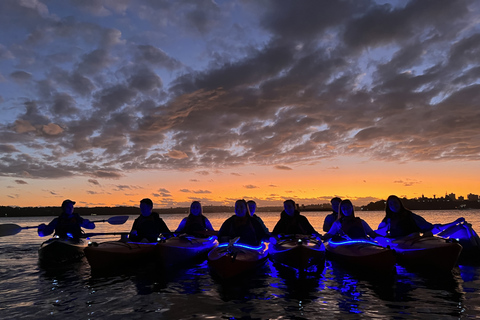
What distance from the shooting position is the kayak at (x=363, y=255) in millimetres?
9562

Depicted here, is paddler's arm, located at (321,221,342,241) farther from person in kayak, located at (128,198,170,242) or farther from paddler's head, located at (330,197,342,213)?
person in kayak, located at (128,198,170,242)

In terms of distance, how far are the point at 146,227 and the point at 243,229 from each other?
438cm

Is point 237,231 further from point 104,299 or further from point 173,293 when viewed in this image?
point 104,299

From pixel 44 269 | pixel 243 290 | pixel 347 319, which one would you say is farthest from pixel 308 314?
pixel 44 269

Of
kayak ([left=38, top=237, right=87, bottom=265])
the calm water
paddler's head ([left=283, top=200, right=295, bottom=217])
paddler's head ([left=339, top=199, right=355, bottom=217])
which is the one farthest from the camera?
kayak ([left=38, top=237, right=87, bottom=265])

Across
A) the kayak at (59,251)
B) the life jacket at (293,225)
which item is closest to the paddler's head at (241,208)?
the life jacket at (293,225)

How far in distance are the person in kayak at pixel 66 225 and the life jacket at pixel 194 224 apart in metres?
4.24

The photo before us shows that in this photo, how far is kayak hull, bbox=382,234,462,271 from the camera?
382 inches

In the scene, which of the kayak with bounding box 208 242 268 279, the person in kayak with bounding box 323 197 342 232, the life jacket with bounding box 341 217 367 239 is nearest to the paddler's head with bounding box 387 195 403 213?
the life jacket with bounding box 341 217 367 239

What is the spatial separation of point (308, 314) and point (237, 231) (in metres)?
4.95

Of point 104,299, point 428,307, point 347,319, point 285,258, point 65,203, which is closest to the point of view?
point 347,319

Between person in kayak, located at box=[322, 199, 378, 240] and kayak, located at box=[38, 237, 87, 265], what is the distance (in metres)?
11.0

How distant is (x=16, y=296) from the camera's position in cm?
862

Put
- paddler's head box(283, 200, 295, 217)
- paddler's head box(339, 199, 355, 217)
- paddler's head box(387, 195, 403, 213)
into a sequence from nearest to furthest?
paddler's head box(339, 199, 355, 217) < paddler's head box(387, 195, 403, 213) < paddler's head box(283, 200, 295, 217)
